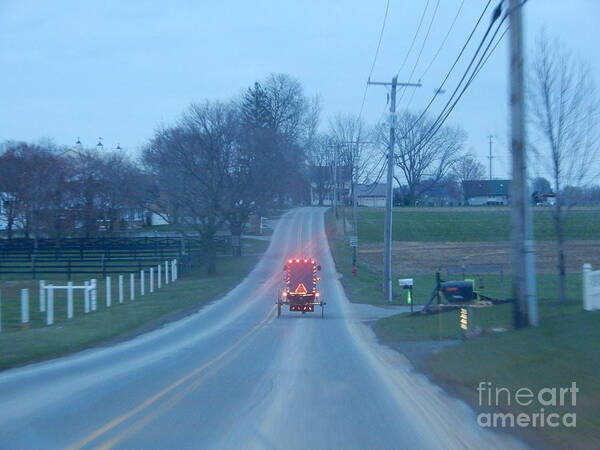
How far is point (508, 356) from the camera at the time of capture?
11727 mm

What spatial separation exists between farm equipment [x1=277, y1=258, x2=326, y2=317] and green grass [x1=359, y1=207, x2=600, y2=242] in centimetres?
3959

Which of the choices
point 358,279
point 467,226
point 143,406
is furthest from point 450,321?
point 467,226

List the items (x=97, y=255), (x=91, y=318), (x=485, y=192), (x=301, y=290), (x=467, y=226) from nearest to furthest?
(x=91, y=318), (x=301, y=290), (x=97, y=255), (x=467, y=226), (x=485, y=192)

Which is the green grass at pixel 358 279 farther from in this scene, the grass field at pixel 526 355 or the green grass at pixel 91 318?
the grass field at pixel 526 355

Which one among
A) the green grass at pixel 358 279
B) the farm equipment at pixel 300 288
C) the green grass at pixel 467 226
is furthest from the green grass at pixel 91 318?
the green grass at pixel 467 226

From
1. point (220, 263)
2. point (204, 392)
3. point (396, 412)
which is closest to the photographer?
point (396, 412)

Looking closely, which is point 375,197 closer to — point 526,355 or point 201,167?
point 201,167

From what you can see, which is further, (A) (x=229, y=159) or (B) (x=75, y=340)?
(A) (x=229, y=159)

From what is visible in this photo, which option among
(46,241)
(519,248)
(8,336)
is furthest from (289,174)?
(519,248)

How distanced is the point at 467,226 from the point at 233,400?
7239 cm

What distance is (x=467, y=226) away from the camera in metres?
79.8

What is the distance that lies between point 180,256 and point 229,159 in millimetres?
7716

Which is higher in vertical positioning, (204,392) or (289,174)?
(289,174)

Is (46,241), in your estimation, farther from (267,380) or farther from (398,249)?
(267,380)
